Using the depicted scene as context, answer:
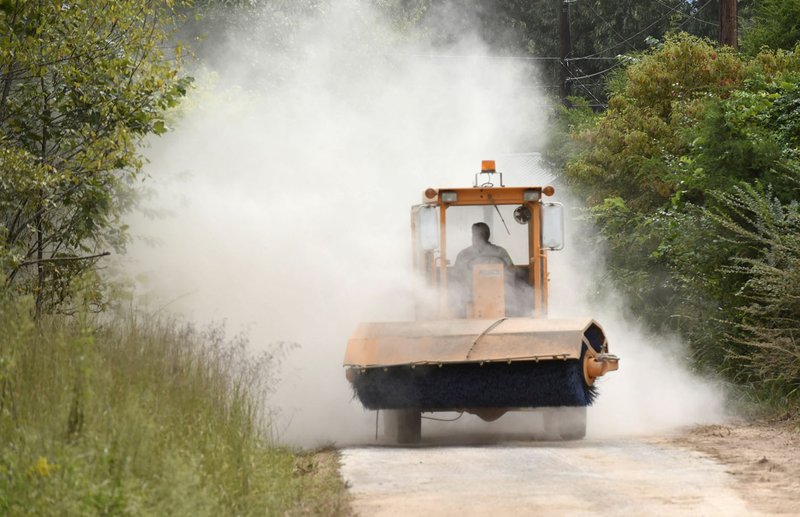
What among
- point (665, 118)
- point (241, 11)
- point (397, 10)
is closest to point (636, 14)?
point (397, 10)

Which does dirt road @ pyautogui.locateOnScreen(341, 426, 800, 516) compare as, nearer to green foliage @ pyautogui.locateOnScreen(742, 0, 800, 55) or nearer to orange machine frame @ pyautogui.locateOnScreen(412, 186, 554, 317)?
orange machine frame @ pyautogui.locateOnScreen(412, 186, 554, 317)

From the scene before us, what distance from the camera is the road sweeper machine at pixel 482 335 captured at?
12.6m

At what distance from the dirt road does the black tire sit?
1.40ft

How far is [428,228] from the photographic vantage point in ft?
46.5

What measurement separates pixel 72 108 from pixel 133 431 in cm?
612

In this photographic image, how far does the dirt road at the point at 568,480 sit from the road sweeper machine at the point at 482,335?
490 mm

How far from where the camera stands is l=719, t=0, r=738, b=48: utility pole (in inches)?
1200

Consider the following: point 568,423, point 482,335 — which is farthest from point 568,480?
point 568,423

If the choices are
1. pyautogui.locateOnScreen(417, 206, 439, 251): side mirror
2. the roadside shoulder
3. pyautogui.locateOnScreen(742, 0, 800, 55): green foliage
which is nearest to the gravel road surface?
the roadside shoulder

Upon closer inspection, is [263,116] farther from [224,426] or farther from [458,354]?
[224,426]

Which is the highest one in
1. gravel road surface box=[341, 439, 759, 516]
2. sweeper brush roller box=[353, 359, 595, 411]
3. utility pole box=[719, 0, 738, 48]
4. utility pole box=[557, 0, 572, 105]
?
utility pole box=[557, 0, 572, 105]

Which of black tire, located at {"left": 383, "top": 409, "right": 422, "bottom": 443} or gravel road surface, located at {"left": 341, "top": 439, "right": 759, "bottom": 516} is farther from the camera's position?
black tire, located at {"left": 383, "top": 409, "right": 422, "bottom": 443}

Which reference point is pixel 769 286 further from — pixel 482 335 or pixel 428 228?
pixel 482 335

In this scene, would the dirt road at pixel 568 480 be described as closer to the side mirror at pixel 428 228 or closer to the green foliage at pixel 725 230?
the side mirror at pixel 428 228
